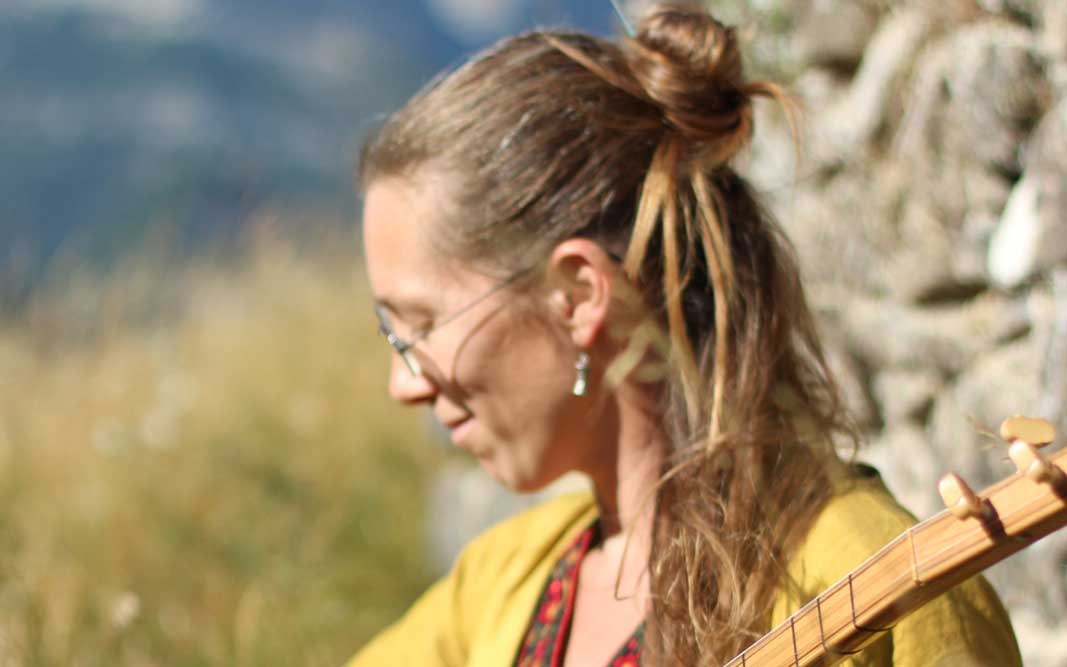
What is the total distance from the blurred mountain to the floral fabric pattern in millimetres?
7895

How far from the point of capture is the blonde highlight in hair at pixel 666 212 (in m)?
1.48

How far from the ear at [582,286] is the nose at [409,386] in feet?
0.71

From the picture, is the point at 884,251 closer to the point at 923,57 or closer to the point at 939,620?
the point at 923,57

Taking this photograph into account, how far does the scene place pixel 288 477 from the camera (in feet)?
13.1

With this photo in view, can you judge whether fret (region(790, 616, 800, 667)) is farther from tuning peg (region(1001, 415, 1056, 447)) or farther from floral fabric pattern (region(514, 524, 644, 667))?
floral fabric pattern (region(514, 524, 644, 667))

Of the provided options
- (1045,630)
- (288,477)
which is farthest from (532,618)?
(288,477)

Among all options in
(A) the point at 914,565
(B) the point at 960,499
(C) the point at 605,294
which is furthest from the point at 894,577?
(C) the point at 605,294

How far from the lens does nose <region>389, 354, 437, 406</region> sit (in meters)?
1.61

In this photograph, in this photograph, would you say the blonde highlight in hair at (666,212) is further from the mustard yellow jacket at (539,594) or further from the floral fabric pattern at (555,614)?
the floral fabric pattern at (555,614)

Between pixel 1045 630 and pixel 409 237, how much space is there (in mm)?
1176

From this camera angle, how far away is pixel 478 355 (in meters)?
1.55

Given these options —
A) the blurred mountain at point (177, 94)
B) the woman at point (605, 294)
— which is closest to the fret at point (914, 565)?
the woman at point (605, 294)

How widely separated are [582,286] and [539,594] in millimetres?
480

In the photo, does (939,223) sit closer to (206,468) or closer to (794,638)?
(794,638)
